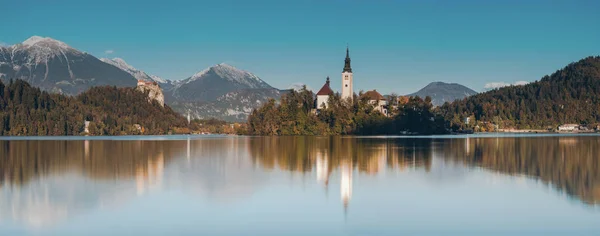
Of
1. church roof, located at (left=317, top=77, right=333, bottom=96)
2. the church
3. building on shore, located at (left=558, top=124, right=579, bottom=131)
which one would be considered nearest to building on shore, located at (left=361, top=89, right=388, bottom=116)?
the church

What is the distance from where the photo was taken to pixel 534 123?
607ft

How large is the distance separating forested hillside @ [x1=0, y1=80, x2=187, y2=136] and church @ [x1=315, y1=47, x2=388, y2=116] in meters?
53.1

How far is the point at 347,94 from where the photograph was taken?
13788 centimetres

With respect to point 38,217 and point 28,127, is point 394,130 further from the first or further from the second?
point 38,217

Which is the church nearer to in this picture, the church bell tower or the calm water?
the church bell tower

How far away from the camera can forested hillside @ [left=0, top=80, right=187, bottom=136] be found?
141 metres

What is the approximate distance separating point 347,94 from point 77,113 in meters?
Answer: 68.6

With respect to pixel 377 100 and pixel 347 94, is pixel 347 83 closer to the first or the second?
pixel 347 94

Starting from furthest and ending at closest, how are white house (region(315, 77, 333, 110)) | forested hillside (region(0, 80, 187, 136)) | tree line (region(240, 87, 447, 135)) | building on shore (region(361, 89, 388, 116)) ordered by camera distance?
forested hillside (region(0, 80, 187, 136)) < white house (region(315, 77, 333, 110)) < building on shore (region(361, 89, 388, 116)) < tree line (region(240, 87, 447, 135))

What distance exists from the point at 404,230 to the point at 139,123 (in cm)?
16306

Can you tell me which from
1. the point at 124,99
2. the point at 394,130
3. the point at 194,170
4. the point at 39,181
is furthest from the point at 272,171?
the point at 124,99

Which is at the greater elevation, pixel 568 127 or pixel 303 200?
pixel 568 127

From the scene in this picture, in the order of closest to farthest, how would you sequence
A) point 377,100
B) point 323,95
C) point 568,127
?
point 377,100 < point 323,95 < point 568,127

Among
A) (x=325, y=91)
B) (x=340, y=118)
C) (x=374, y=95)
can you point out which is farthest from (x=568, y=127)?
(x=340, y=118)
